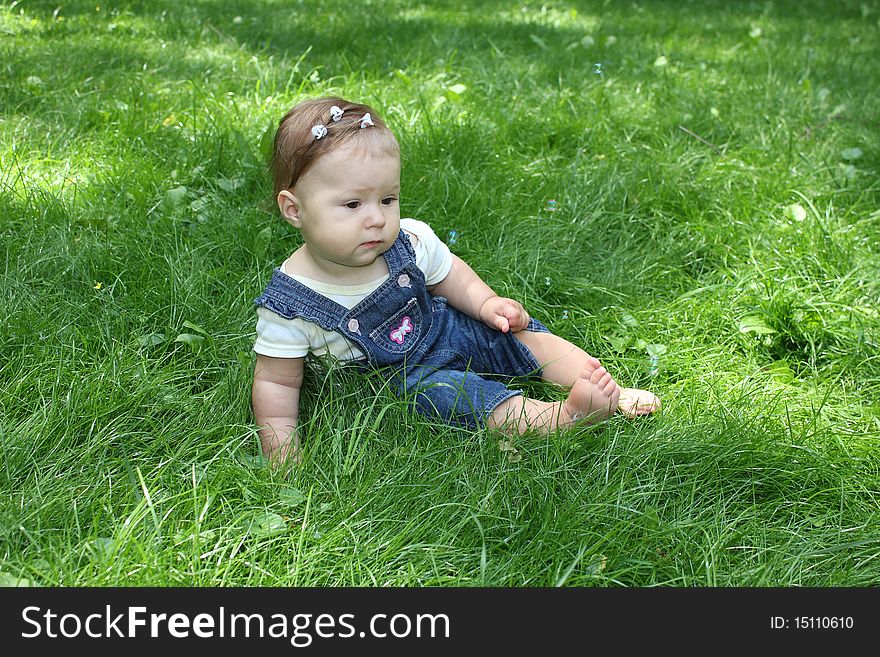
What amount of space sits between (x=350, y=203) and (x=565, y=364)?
777mm

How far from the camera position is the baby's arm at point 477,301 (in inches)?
97.4

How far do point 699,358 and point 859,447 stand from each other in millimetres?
530

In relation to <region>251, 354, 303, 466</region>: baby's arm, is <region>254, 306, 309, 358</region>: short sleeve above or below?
above

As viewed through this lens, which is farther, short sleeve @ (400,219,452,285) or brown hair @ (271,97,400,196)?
short sleeve @ (400,219,452,285)

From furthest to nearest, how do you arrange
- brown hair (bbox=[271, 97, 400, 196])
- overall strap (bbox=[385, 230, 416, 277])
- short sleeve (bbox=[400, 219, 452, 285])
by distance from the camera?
short sleeve (bbox=[400, 219, 452, 285]) → overall strap (bbox=[385, 230, 416, 277]) → brown hair (bbox=[271, 97, 400, 196])

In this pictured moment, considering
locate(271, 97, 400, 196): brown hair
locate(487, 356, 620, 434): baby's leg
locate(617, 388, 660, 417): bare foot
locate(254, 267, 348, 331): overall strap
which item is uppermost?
locate(271, 97, 400, 196): brown hair

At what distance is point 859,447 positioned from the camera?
2.28 meters

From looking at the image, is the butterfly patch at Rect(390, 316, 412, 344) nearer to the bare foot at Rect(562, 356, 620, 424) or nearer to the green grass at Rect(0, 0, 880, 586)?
the green grass at Rect(0, 0, 880, 586)

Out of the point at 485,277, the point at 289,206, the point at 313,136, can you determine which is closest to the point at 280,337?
the point at 289,206

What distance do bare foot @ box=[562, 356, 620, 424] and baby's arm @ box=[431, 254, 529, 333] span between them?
0.30 meters

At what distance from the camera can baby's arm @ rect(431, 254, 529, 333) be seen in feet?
8.12

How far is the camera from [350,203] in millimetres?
2178

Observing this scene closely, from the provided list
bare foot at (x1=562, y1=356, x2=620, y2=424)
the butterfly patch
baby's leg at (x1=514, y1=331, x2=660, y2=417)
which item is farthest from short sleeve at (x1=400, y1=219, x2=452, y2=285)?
bare foot at (x1=562, y1=356, x2=620, y2=424)

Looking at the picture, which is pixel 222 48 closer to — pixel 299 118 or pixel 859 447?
pixel 299 118
